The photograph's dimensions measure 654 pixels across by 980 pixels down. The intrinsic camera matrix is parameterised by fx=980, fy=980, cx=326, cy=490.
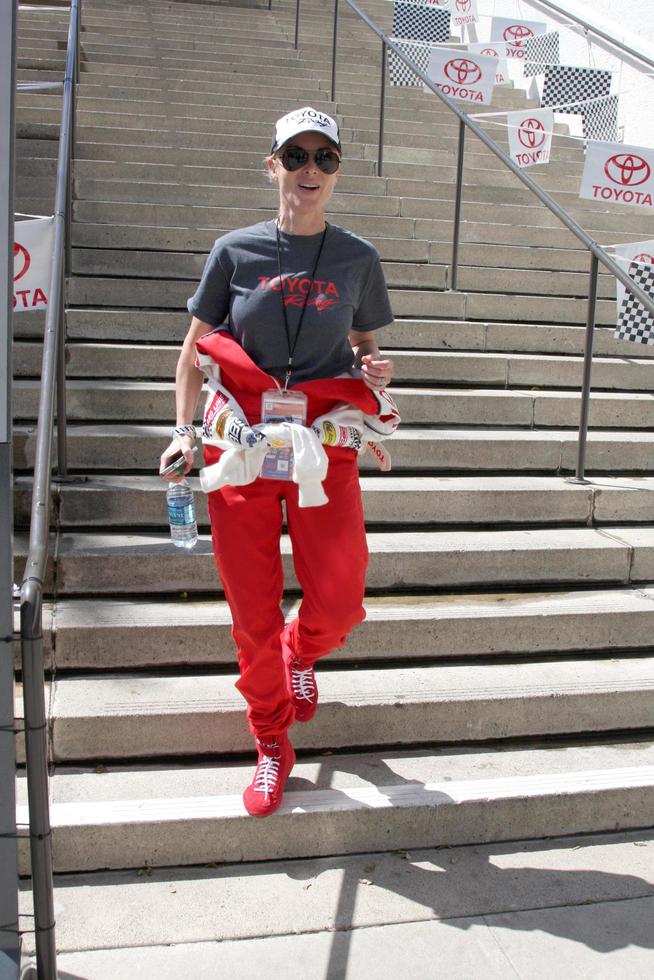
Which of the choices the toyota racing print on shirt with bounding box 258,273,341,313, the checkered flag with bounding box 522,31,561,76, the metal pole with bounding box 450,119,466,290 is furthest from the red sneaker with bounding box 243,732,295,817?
the checkered flag with bounding box 522,31,561,76

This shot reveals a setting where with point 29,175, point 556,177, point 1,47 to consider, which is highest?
point 556,177

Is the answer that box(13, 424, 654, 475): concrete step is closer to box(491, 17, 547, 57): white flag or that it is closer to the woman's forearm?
the woman's forearm

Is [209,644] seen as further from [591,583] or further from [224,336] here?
[591,583]

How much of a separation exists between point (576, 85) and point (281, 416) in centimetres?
849

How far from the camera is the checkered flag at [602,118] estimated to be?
975cm

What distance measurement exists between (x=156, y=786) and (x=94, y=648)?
579 mm

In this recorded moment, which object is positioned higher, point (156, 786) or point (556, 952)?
point (156, 786)

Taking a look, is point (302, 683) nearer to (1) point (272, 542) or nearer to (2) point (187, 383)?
(1) point (272, 542)

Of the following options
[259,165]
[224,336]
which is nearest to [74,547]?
[224,336]

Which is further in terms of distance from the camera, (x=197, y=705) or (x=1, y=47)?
(x=197, y=705)

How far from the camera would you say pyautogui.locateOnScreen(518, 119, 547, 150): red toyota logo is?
26.5 feet

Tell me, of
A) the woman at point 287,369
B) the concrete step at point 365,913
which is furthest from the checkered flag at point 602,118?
the concrete step at point 365,913

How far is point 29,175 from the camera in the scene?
6.14 m

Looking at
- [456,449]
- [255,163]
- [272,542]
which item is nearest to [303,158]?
A: [272,542]
